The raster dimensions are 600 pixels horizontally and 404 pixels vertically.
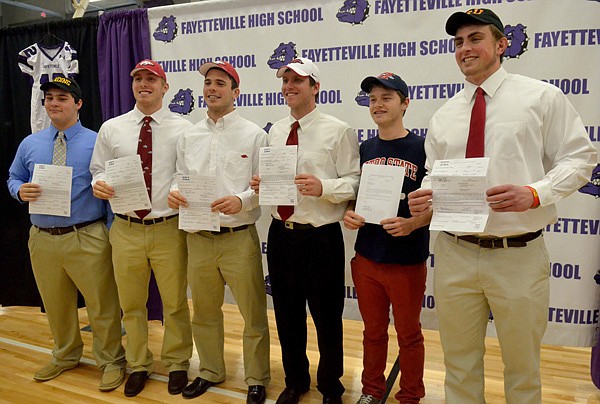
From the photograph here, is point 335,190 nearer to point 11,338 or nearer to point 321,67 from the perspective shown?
point 321,67

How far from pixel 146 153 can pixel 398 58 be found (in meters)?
1.72

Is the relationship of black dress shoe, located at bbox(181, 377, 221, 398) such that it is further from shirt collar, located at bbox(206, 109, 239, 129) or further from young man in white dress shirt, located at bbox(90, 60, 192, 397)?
shirt collar, located at bbox(206, 109, 239, 129)

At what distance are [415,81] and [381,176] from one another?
1065 mm

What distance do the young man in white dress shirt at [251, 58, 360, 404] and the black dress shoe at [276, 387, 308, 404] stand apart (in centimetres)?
23

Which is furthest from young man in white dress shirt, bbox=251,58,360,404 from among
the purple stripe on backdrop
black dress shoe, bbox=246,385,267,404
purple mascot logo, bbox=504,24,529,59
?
the purple stripe on backdrop

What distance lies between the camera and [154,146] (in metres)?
2.90

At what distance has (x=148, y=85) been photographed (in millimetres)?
2879

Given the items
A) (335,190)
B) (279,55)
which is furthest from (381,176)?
(279,55)

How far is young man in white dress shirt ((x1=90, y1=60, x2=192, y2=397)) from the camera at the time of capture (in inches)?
113

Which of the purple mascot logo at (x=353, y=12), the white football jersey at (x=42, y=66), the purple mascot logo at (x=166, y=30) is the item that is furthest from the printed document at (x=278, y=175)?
the white football jersey at (x=42, y=66)

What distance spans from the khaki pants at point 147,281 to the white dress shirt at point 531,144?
186cm

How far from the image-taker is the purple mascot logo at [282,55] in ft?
10.9

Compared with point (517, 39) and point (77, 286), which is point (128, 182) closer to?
point (77, 286)

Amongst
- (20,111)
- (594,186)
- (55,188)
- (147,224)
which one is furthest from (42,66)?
(594,186)
